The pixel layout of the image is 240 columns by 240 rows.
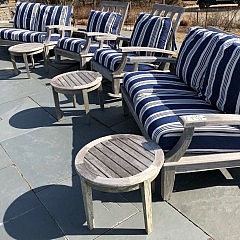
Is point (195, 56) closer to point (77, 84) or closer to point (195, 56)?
point (195, 56)

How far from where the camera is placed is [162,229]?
1820 millimetres

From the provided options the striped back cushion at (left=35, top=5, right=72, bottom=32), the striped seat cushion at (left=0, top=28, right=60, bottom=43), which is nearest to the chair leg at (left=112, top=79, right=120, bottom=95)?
the striped seat cushion at (left=0, top=28, right=60, bottom=43)

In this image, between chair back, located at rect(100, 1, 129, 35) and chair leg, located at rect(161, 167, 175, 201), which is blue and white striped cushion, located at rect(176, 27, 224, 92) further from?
chair back, located at rect(100, 1, 129, 35)

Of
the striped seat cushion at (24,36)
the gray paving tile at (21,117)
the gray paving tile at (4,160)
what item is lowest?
the gray paving tile at (4,160)

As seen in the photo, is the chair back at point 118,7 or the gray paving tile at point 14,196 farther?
the chair back at point 118,7

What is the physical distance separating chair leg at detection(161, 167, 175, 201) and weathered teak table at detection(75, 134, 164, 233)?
22cm

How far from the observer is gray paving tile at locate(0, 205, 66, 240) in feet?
6.04

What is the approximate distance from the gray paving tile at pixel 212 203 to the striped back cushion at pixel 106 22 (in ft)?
9.63

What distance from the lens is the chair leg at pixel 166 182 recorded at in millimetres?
1936

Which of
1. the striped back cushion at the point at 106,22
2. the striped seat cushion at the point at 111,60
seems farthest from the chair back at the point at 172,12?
the striped back cushion at the point at 106,22

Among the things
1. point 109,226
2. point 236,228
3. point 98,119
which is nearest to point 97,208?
point 109,226

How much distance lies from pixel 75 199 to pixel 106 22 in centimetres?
317

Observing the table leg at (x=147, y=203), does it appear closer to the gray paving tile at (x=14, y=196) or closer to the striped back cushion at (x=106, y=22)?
the gray paving tile at (x=14, y=196)

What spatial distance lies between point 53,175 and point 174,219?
3.30ft
